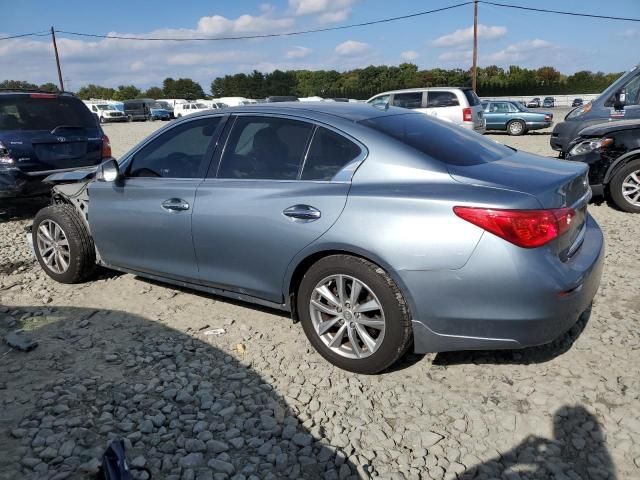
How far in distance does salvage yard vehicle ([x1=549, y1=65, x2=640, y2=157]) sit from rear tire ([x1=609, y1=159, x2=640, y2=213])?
1.66 meters

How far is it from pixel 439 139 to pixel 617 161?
470 cm

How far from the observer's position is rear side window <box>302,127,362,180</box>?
3053 millimetres

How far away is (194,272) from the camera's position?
3.66 meters

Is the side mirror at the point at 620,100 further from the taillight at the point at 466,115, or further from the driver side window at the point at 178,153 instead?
the driver side window at the point at 178,153

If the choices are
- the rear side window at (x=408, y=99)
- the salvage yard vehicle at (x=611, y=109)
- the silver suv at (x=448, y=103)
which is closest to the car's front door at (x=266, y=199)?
the salvage yard vehicle at (x=611, y=109)

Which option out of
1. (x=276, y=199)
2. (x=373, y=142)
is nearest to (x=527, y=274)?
(x=373, y=142)

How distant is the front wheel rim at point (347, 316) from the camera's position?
9.49 ft

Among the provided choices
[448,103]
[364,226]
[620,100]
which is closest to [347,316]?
[364,226]

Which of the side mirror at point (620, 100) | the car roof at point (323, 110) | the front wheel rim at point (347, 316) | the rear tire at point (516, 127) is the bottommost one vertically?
the rear tire at point (516, 127)

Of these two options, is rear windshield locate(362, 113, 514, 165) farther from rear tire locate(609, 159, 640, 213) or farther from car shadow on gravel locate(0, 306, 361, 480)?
rear tire locate(609, 159, 640, 213)

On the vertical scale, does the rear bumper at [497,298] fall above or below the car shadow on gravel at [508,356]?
above

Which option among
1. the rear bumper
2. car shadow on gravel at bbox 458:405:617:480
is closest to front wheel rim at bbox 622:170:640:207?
the rear bumper

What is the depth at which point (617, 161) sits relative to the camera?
668cm

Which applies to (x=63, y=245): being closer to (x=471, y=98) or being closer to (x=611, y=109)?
A: (x=611, y=109)
